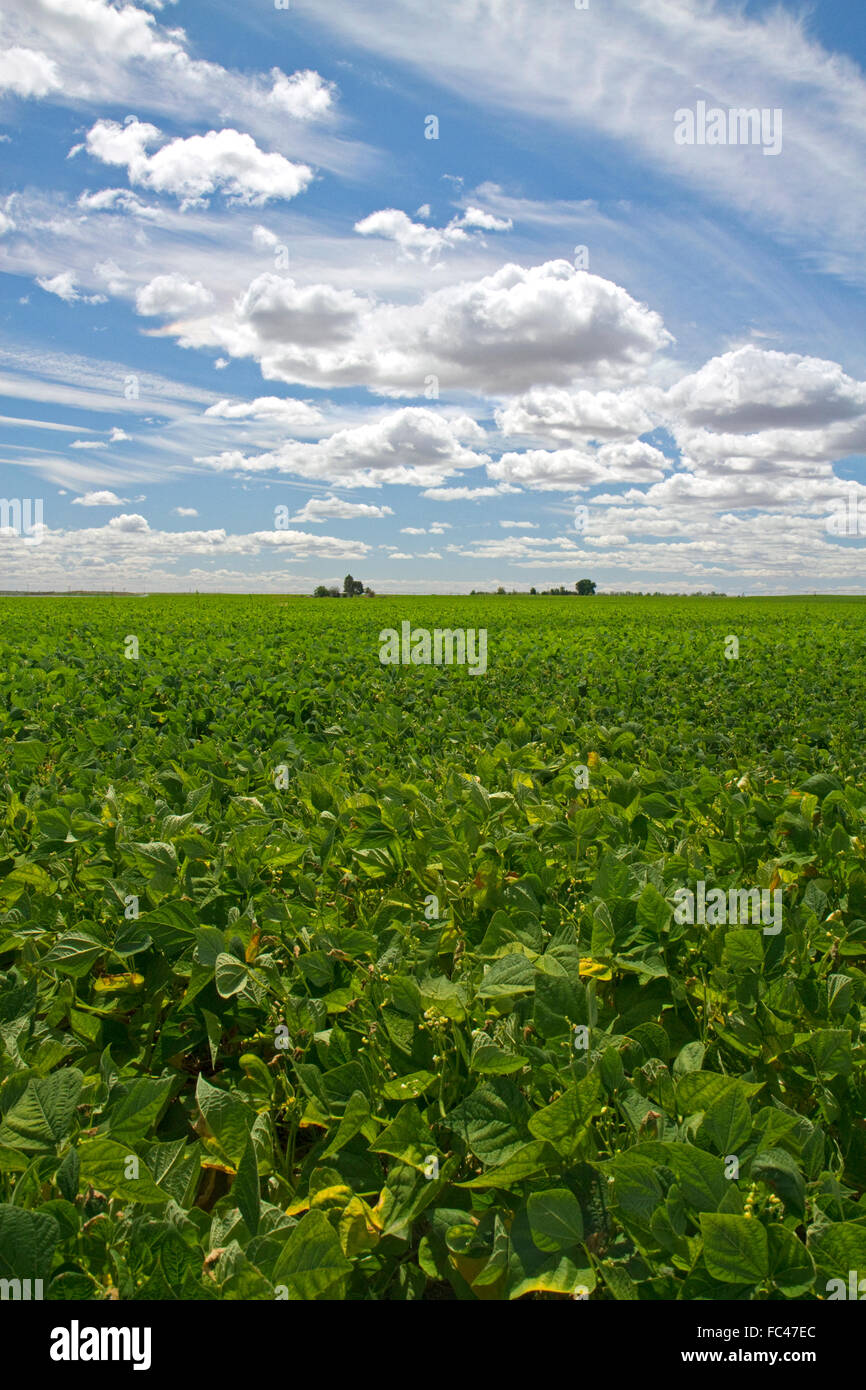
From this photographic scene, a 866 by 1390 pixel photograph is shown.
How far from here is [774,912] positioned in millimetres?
2135

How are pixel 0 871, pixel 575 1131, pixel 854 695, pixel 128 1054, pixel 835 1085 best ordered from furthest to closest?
1. pixel 854 695
2. pixel 0 871
3. pixel 128 1054
4. pixel 835 1085
5. pixel 575 1131

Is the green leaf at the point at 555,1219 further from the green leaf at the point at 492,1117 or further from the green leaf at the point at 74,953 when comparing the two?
the green leaf at the point at 74,953

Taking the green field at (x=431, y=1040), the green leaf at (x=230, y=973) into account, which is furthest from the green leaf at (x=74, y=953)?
the green leaf at (x=230, y=973)

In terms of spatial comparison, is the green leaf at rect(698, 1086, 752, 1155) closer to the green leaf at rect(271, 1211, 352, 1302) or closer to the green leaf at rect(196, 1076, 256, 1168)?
the green leaf at rect(271, 1211, 352, 1302)

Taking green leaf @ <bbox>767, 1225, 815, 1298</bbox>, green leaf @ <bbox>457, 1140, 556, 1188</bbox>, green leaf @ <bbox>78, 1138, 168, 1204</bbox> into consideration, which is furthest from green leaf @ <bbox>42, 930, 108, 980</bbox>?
green leaf @ <bbox>767, 1225, 815, 1298</bbox>

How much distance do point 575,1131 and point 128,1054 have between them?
1455mm

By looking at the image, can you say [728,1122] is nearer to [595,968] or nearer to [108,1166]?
[595,968]

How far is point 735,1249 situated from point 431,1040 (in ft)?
2.54

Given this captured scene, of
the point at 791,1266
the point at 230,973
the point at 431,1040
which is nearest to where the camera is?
the point at 791,1266

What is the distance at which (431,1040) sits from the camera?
6.08 ft

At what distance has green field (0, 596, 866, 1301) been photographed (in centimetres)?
135

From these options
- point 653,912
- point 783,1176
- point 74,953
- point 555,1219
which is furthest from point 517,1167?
point 74,953
